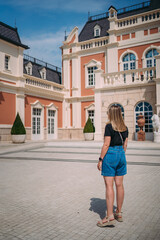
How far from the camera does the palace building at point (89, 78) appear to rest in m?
17.2

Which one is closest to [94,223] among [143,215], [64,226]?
[64,226]

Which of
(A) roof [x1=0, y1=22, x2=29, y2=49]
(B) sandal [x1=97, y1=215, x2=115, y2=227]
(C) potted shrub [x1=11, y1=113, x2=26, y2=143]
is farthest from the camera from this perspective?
(A) roof [x1=0, y1=22, x2=29, y2=49]

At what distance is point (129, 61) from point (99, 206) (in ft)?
71.9

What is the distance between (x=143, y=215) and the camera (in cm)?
330

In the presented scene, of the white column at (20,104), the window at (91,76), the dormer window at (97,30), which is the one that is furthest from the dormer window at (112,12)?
the white column at (20,104)

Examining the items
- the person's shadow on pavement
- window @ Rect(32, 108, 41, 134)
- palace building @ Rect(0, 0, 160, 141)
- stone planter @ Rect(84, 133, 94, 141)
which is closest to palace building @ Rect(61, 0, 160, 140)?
palace building @ Rect(0, 0, 160, 141)

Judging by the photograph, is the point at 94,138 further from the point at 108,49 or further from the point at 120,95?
the point at 108,49

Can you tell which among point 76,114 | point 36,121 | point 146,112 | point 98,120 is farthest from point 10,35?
point 146,112

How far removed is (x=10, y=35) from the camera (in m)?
20.6

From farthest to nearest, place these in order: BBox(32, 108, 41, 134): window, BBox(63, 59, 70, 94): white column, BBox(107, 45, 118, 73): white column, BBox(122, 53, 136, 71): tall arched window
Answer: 1. BBox(63, 59, 70, 94): white column
2. BBox(107, 45, 118, 73): white column
3. BBox(122, 53, 136, 71): tall arched window
4. BBox(32, 108, 41, 134): window

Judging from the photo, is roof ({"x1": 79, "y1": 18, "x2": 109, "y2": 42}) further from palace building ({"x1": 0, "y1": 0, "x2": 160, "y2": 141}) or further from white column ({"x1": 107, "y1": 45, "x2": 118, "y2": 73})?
white column ({"x1": 107, "y1": 45, "x2": 118, "y2": 73})

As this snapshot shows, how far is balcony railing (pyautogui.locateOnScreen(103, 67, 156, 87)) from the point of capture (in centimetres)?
1683

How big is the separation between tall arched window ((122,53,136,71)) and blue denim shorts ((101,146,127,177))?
21846 mm

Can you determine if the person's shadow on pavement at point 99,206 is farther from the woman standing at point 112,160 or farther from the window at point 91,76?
the window at point 91,76
